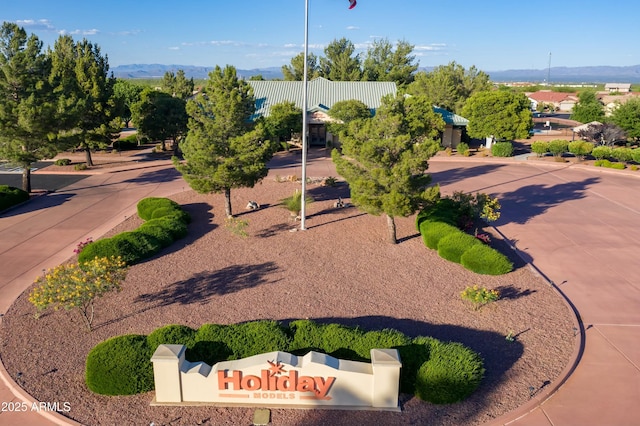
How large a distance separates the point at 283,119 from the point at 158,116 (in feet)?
35.7

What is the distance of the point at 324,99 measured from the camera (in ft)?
164

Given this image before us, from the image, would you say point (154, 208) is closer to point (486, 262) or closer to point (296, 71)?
point (486, 262)

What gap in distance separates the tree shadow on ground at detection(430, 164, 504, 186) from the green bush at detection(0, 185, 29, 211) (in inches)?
1045

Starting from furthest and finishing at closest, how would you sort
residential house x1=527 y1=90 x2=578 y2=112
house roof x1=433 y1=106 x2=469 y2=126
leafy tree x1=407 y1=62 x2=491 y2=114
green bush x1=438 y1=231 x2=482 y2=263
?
residential house x1=527 y1=90 x2=578 y2=112
leafy tree x1=407 y1=62 x2=491 y2=114
house roof x1=433 y1=106 x2=469 y2=126
green bush x1=438 y1=231 x2=482 y2=263

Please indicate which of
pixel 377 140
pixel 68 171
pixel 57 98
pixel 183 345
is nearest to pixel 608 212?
pixel 377 140

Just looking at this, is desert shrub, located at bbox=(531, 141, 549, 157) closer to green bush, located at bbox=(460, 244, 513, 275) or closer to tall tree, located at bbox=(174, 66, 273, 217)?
green bush, located at bbox=(460, 244, 513, 275)

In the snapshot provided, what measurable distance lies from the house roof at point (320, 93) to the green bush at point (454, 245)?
102 feet

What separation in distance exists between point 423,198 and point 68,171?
29.8 metres

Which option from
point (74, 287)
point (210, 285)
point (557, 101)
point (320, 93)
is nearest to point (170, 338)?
point (74, 287)

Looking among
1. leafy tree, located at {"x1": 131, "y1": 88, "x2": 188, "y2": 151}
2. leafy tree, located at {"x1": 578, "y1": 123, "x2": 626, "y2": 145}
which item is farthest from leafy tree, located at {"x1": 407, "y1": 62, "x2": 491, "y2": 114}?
leafy tree, located at {"x1": 131, "y1": 88, "x2": 188, "y2": 151}

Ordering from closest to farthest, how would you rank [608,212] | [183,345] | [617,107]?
[183,345], [608,212], [617,107]

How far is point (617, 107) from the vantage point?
160 feet

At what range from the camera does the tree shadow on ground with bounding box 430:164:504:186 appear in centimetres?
3556

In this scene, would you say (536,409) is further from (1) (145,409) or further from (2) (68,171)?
(2) (68,171)
